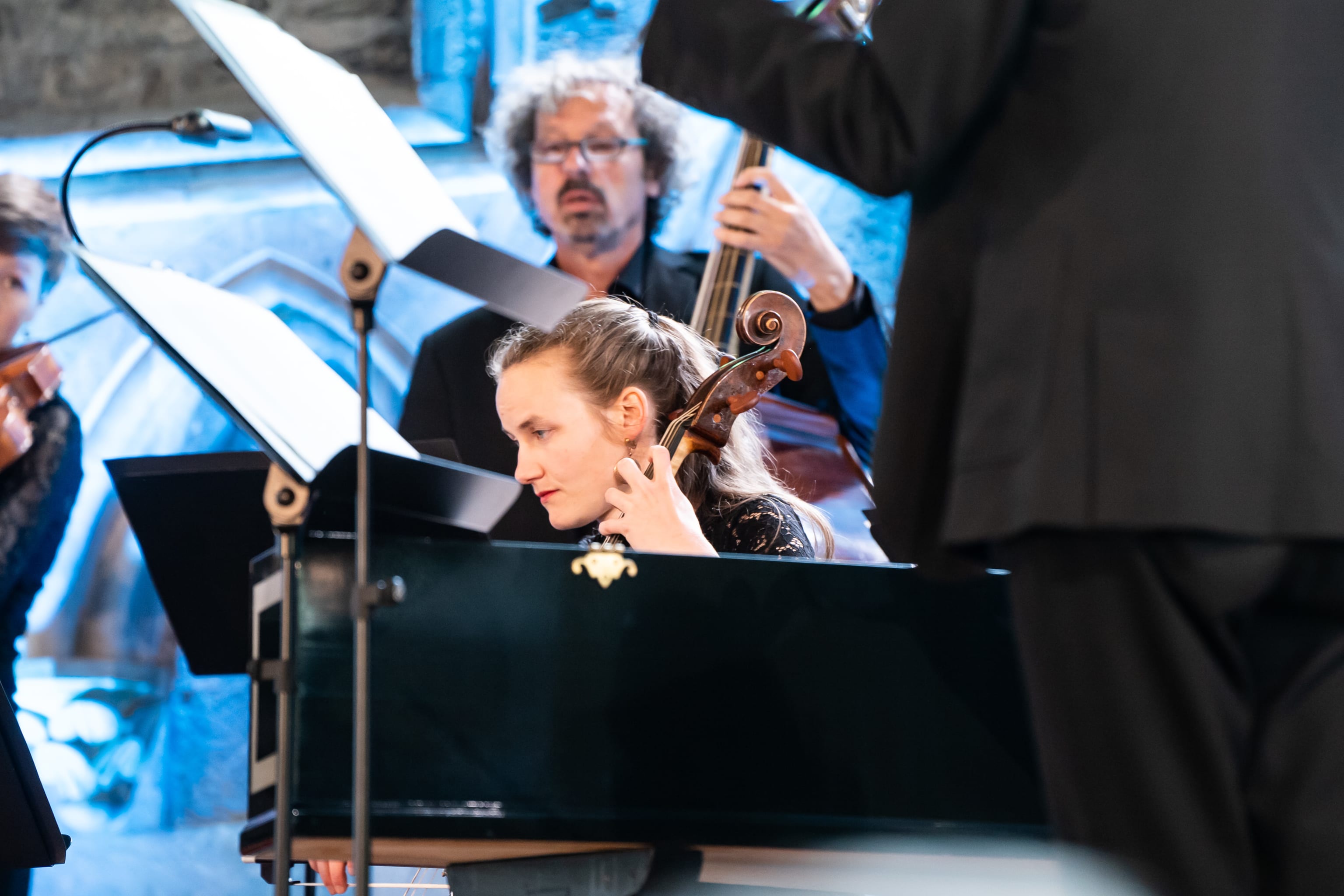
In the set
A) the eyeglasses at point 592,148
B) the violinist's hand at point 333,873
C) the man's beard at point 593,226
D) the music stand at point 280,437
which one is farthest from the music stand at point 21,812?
the eyeglasses at point 592,148

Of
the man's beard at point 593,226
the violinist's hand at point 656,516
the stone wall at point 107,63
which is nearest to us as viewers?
the violinist's hand at point 656,516

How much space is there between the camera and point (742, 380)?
175 cm

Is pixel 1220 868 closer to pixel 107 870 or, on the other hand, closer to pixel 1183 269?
pixel 1183 269

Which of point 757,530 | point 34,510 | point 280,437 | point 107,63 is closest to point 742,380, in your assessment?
point 757,530

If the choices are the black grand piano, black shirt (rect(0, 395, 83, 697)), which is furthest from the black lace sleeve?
black shirt (rect(0, 395, 83, 697))

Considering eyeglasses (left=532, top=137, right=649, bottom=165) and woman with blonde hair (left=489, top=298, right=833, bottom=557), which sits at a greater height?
eyeglasses (left=532, top=137, right=649, bottom=165)

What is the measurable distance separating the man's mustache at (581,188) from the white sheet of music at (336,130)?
1.68 m

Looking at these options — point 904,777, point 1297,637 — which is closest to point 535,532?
point 904,777

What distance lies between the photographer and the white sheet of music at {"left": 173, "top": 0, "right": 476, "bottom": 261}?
3.56 ft

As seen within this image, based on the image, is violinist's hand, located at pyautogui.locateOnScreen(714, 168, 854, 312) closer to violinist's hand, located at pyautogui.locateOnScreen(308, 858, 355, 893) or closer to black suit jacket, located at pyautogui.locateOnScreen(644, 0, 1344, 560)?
violinist's hand, located at pyautogui.locateOnScreen(308, 858, 355, 893)

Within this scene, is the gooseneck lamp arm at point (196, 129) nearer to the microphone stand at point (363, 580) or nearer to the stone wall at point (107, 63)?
the microphone stand at point (363, 580)

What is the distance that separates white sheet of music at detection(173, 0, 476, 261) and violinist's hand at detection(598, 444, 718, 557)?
1.66ft

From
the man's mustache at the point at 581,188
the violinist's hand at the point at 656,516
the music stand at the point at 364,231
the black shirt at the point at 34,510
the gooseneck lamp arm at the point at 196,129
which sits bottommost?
the black shirt at the point at 34,510

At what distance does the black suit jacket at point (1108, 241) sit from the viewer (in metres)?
0.82
